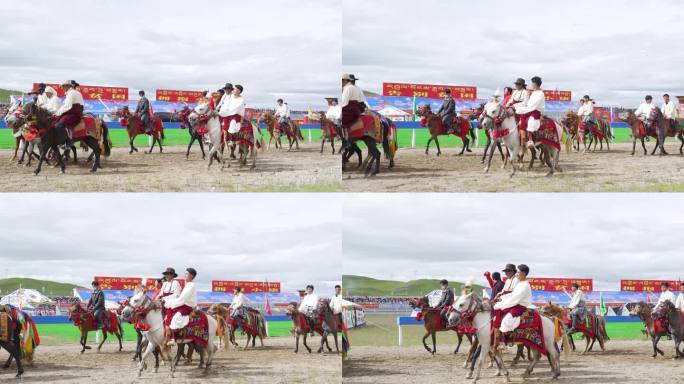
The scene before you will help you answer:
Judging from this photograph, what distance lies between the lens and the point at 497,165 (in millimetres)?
13250

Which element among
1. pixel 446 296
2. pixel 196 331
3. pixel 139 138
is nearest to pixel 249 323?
pixel 446 296

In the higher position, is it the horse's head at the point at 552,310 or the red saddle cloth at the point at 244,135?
the red saddle cloth at the point at 244,135

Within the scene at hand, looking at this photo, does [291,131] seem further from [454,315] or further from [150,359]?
[454,315]

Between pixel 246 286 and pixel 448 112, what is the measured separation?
11.4m

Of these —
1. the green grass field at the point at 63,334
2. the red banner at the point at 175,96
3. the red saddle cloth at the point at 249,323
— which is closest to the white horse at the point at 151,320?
the red saddle cloth at the point at 249,323

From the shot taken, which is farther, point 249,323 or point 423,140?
point 423,140

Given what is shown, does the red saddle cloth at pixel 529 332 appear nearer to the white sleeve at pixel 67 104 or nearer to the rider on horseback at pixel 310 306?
the rider on horseback at pixel 310 306

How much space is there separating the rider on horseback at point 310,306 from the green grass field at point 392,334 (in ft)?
3.69

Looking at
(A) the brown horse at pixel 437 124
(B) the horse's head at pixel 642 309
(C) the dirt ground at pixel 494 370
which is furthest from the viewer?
(A) the brown horse at pixel 437 124

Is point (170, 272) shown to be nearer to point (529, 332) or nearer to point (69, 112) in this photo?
point (69, 112)

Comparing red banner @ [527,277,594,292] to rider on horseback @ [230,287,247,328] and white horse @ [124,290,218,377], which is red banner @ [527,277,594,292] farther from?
white horse @ [124,290,218,377]

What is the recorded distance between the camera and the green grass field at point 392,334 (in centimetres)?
1562

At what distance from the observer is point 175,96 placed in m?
22.8

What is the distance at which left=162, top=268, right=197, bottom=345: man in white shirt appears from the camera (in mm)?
9766
